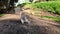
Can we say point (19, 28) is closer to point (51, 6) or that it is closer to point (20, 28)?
point (20, 28)

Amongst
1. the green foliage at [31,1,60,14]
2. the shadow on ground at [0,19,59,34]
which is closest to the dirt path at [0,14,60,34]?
the shadow on ground at [0,19,59,34]

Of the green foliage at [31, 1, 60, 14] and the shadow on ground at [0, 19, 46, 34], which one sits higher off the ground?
the green foliage at [31, 1, 60, 14]

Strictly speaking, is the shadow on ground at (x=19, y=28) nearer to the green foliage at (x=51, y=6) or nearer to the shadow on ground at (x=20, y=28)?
the shadow on ground at (x=20, y=28)

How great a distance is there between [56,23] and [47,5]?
4331mm

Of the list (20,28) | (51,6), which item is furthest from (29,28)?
(51,6)

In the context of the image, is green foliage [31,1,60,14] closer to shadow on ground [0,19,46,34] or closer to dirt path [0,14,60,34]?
dirt path [0,14,60,34]

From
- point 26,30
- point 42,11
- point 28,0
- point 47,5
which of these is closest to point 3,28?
point 26,30

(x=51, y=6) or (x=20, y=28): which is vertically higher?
(x=51, y=6)

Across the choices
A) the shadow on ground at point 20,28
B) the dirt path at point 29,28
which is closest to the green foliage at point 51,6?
the dirt path at point 29,28

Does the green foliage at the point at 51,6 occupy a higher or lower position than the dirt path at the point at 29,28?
higher

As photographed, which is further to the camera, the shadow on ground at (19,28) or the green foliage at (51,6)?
the green foliage at (51,6)

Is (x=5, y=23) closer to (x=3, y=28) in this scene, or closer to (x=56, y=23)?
(x=3, y=28)

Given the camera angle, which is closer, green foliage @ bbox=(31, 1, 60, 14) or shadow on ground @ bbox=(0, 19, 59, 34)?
shadow on ground @ bbox=(0, 19, 59, 34)

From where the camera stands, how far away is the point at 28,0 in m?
16.0
